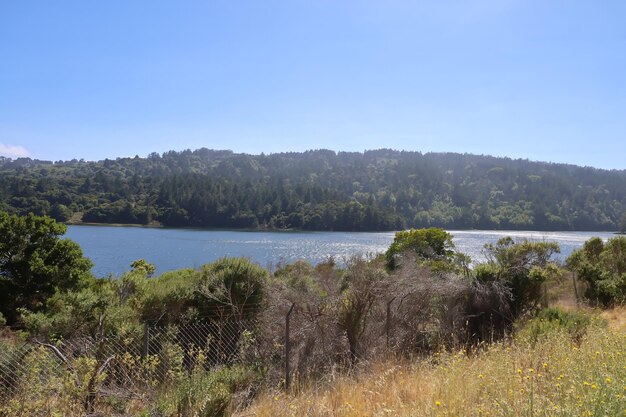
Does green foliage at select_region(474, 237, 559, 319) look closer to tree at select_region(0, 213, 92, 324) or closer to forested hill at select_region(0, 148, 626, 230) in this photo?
tree at select_region(0, 213, 92, 324)

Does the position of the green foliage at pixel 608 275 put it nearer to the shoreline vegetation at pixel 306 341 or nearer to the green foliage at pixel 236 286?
the shoreline vegetation at pixel 306 341

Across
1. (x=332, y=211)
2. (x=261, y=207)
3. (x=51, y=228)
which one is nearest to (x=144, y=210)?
(x=261, y=207)

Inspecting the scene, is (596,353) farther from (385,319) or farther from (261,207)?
(261,207)

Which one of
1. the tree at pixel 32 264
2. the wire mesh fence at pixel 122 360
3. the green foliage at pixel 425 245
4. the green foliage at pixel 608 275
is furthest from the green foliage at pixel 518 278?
the tree at pixel 32 264

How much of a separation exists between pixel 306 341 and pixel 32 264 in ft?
29.5

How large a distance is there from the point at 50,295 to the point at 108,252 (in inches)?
1700

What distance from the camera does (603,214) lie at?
420 feet

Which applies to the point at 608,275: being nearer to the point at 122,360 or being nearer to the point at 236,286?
the point at 236,286

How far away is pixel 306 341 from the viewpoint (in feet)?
28.8

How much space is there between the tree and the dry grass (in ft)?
34.9

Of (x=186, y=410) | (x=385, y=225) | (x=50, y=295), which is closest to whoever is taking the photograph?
(x=186, y=410)

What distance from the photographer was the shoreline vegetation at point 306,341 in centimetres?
413

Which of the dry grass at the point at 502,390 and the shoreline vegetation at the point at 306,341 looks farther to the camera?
the shoreline vegetation at the point at 306,341

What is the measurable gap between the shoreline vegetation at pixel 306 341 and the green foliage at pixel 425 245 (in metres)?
7.05
